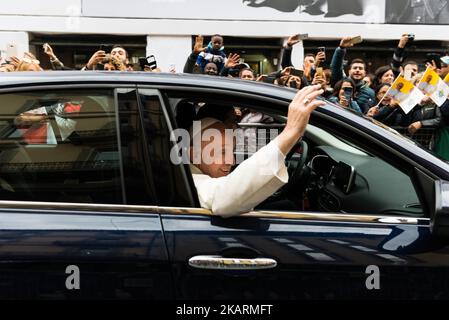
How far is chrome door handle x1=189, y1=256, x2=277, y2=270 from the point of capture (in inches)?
65.7

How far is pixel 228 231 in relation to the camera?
1728 mm

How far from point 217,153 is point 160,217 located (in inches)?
19.9

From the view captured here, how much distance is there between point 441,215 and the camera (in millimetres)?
1656

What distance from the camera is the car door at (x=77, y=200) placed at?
5.36ft

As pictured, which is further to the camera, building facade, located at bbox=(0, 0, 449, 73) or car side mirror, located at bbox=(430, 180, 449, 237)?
building facade, located at bbox=(0, 0, 449, 73)

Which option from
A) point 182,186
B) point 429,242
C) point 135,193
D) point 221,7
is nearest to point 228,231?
point 182,186

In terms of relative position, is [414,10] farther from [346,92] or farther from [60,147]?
[60,147]

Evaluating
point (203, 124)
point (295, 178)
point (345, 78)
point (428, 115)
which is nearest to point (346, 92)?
point (345, 78)

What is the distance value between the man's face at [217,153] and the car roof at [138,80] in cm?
30

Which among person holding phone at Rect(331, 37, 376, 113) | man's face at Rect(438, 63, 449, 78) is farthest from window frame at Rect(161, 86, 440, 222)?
man's face at Rect(438, 63, 449, 78)

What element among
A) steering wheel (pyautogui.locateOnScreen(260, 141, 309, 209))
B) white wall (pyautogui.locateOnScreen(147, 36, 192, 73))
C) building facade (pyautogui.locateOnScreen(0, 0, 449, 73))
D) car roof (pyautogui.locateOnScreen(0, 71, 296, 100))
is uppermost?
building facade (pyautogui.locateOnScreen(0, 0, 449, 73))

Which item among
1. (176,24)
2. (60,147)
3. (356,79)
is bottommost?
(60,147)

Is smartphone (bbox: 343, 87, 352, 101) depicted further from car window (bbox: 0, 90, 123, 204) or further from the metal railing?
car window (bbox: 0, 90, 123, 204)

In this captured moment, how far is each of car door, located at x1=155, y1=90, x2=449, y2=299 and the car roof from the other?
18.9 inches
